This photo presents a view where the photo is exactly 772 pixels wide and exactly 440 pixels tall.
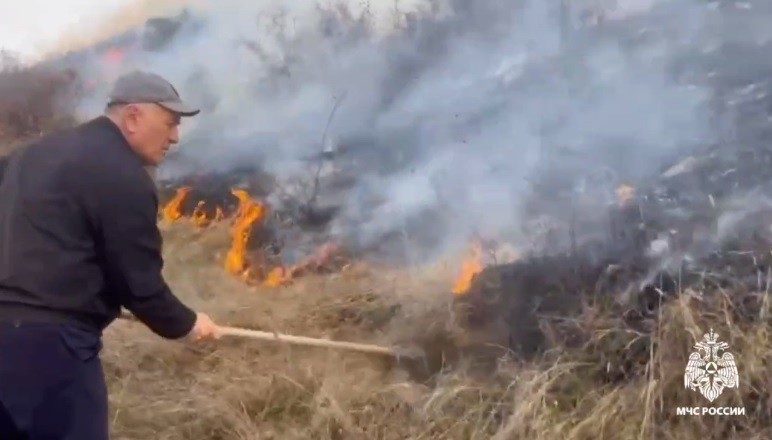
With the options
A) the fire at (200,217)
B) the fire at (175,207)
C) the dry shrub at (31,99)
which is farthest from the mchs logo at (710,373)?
the dry shrub at (31,99)

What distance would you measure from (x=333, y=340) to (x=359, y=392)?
29 centimetres

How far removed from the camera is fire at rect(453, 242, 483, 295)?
12.4ft

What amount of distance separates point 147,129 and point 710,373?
220 cm

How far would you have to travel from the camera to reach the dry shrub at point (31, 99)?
4543mm

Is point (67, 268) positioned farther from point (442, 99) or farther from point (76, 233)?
point (442, 99)

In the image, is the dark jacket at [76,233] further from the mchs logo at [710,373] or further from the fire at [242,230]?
the mchs logo at [710,373]

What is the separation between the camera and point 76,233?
109 inches

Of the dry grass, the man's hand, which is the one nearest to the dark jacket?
the man's hand

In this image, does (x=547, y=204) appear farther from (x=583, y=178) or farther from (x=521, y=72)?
(x=521, y=72)

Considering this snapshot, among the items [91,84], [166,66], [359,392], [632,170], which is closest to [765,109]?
[632,170]

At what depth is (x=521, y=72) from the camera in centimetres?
378

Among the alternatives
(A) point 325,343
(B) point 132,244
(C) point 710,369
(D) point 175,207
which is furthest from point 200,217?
(C) point 710,369

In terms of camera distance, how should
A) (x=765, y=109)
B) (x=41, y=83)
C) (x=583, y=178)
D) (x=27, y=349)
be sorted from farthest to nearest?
1. (x=41, y=83)
2. (x=583, y=178)
3. (x=765, y=109)
4. (x=27, y=349)

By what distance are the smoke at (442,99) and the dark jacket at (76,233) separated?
1.38 metres
